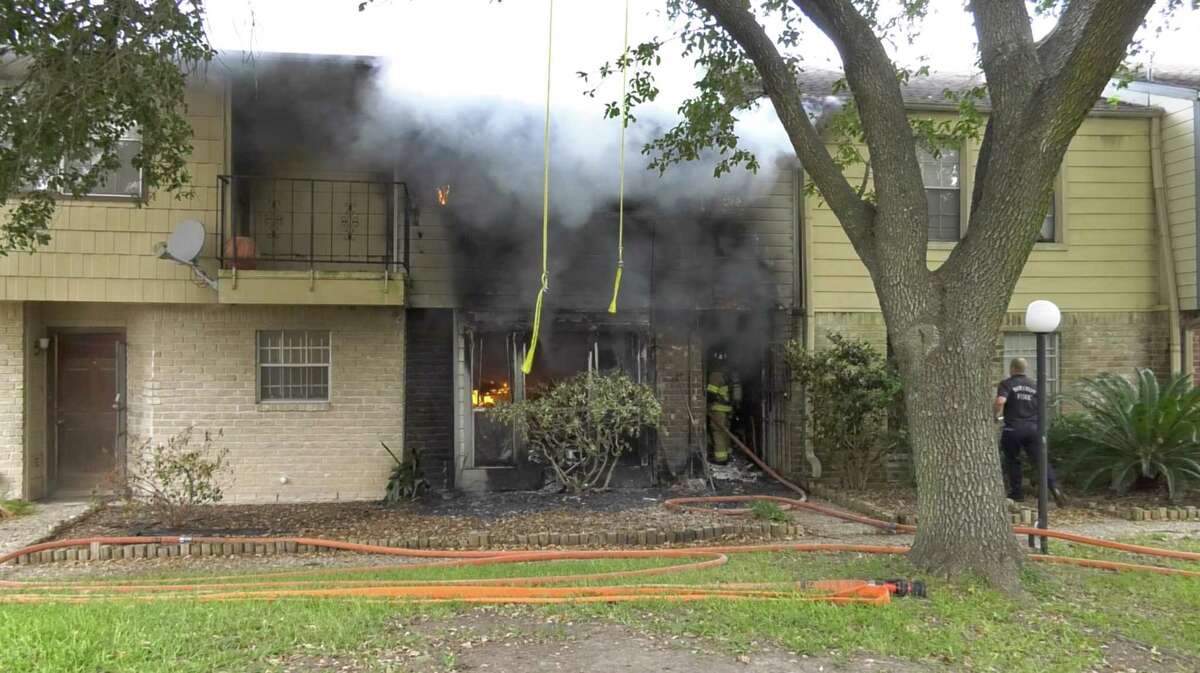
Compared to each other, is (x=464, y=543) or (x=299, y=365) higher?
(x=299, y=365)

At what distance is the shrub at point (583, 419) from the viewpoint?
784 cm

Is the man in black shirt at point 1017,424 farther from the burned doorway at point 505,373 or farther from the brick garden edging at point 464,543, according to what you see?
the burned doorway at point 505,373

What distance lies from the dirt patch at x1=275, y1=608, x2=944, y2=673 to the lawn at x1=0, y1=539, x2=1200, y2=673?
0.06 metres

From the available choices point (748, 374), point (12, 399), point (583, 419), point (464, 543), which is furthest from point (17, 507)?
point (748, 374)

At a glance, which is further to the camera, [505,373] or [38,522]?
[505,373]

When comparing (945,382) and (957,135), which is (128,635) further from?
(957,135)

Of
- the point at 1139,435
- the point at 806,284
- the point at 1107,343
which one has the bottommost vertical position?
the point at 1139,435

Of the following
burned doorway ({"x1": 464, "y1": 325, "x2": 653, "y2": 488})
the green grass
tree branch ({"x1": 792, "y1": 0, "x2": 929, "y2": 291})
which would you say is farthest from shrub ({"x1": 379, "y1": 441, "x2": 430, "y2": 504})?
tree branch ({"x1": 792, "y1": 0, "x2": 929, "y2": 291})

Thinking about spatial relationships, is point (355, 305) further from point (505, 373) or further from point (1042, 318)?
point (1042, 318)

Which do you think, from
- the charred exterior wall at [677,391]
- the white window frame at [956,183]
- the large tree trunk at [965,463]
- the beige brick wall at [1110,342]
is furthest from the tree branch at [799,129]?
the beige brick wall at [1110,342]

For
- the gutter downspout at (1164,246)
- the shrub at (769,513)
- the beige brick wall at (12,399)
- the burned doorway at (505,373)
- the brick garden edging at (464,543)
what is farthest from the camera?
the gutter downspout at (1164,246)

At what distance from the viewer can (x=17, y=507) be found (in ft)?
25.3

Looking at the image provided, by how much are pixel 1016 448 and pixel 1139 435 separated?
4.29 ft

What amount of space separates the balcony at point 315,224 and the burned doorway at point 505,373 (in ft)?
4.20
